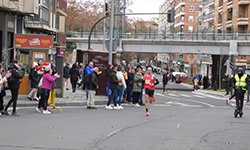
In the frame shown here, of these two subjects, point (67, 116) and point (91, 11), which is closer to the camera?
point (67, 116)

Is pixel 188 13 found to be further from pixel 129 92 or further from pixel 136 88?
pixel 136 88

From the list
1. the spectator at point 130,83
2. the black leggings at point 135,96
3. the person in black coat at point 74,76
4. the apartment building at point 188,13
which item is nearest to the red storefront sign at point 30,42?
the spectator at point 130,83

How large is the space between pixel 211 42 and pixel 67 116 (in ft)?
104

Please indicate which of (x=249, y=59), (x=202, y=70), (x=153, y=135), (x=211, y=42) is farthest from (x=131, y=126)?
(x=202, y=70)

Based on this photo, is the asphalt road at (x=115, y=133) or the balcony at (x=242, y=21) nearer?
the asphalt road at (x=115, y=133)

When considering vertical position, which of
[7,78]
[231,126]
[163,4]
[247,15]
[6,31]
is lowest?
[231,126]

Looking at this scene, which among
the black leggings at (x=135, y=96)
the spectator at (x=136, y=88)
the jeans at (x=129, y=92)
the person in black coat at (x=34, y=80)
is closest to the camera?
the person in black coat at (x=34, y=80)

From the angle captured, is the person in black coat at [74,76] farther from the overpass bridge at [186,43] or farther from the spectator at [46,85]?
the overpass bridge at [186,43]

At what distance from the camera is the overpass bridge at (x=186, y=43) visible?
41594mm

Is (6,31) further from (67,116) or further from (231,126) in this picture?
(231,126)

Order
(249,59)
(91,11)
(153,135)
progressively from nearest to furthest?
(153,135) < (249,59) < (91,11)

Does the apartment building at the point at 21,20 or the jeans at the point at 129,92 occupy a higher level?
the apartment building at the point at 21,20

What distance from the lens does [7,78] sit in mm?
12789

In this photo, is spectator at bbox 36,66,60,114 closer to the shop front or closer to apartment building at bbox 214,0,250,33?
the shop front
